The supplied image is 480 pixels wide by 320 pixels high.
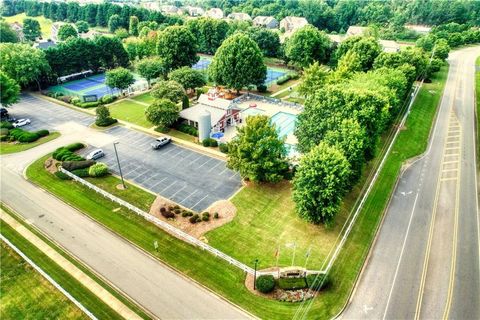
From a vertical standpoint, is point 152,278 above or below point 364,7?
below

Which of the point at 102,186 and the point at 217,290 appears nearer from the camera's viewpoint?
the point at 217,290

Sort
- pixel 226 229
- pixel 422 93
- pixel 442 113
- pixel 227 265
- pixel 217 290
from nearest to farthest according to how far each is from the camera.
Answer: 1. pixel 217 290
2. pixel 227 265
3. pixel 226 229
4. pixel 442 113
5. pixel 422 93

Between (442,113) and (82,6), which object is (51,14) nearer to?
(82,6)

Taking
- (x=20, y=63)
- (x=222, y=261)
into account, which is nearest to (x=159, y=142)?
(x=222, y=261)

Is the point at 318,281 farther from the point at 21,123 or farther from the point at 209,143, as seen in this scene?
the point at 21,123

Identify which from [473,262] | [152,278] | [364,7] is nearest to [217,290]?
[152,278]

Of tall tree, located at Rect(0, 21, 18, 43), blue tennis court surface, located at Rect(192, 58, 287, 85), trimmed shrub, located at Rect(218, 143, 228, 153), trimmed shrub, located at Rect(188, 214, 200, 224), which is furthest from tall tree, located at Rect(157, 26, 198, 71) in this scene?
tall tree, located at Rect(0, 21, 18, 43)

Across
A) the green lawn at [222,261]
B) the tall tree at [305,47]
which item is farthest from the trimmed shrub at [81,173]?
the tall tree at [305,47]
